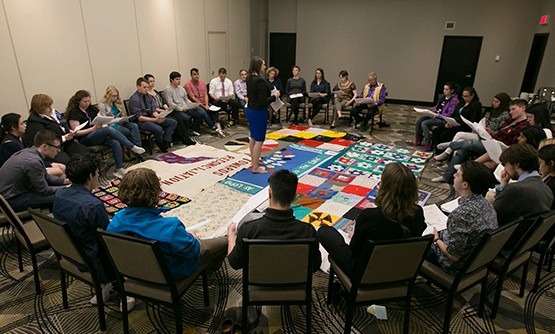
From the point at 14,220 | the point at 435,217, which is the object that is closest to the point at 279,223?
the point at 14,220

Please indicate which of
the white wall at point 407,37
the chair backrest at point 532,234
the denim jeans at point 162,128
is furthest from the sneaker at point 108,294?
the white wall at point 407,37

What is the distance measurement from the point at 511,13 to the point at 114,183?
10.1 metres

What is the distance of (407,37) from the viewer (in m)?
9.80

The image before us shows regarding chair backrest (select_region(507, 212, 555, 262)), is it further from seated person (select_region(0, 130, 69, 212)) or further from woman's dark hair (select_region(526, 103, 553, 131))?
seated person (select_region(0, 130, 69, 212))

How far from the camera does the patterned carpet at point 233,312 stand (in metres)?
2.30

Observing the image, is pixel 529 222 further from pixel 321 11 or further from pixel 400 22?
pixel 321 11

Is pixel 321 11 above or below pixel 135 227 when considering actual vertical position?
above

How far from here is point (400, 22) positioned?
977cm

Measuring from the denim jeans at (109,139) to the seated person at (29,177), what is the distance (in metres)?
1.68

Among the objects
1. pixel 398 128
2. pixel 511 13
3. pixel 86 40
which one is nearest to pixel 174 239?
pixel 86 40

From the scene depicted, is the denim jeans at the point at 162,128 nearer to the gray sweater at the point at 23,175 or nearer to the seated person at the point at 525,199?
the gray sweater at the point at 23,175

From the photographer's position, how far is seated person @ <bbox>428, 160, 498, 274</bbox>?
207 cm

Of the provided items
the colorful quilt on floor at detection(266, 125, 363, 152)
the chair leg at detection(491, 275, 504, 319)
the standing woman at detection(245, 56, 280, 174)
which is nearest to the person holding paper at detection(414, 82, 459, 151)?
the colorful quilt on floor at detection(266, 125, 363, 152)

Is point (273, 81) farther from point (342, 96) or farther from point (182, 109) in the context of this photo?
point (182, 109)
